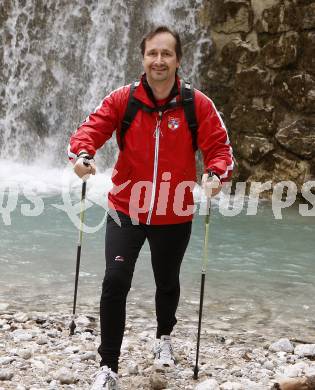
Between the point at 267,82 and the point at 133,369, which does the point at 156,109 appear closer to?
the point at 133,369

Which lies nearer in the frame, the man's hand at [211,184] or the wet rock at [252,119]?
the man's hand at [211,184]

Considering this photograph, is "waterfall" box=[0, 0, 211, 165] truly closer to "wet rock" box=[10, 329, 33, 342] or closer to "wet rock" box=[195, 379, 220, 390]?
"wet rock" box=[10, 329, 33, 342]

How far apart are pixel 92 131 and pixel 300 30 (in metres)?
12.3

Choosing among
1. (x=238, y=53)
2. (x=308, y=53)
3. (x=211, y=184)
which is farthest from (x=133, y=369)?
(x=238, y=53)

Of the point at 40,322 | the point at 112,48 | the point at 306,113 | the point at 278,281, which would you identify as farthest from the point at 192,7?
the point at 40,322

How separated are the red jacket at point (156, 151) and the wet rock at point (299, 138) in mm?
11362

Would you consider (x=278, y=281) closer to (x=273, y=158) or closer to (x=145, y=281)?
(x=145, y=281)

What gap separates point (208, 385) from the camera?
4410 millimetres

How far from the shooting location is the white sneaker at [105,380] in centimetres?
411

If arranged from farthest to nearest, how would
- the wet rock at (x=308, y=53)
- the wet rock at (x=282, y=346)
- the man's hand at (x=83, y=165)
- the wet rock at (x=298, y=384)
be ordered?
the wet rock at (x=308, y=53), the wet rock at (x=282, y=346), the man's hand at (x=83, y=165), the wet rock at (x=298, y=384)

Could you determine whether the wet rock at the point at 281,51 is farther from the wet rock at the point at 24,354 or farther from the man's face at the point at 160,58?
the wet rock at the point at 24,354

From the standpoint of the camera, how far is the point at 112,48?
18.3 metres

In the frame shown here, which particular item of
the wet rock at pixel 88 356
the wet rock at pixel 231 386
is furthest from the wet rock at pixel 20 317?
the wet rock at pixel 231 386

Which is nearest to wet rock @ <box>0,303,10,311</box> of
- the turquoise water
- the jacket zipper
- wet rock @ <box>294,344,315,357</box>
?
the turquoise water
